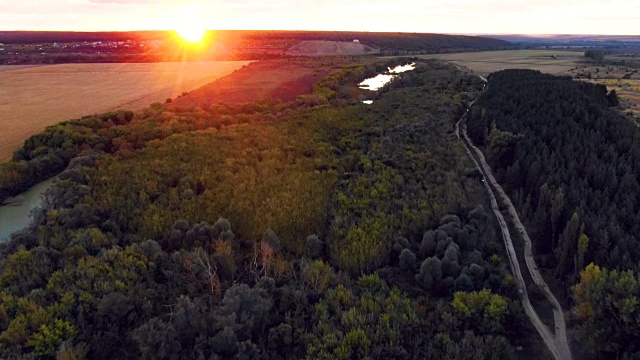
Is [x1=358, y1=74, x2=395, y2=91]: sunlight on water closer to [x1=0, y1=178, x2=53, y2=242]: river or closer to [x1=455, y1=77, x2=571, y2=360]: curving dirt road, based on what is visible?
[x1=455, y1=77, x2=571, y2=360]: curving dirt road

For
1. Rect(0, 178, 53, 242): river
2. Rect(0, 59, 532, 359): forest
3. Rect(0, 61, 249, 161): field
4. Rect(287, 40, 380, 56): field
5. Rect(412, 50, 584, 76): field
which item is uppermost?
Rect(287, 40, 380, 56): field

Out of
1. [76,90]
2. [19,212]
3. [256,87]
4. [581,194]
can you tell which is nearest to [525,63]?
[256,87]

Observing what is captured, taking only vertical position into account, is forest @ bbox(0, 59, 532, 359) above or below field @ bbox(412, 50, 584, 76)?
below

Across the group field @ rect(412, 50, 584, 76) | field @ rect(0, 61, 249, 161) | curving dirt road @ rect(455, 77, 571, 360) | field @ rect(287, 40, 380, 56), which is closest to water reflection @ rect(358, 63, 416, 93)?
field @ rect(412, 50, 584, 76)

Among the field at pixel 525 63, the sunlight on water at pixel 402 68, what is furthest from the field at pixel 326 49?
the sunlight on water at pixel 402 68

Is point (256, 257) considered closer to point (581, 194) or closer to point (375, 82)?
point (581, 194)

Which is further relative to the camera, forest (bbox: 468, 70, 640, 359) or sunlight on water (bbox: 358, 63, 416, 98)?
sunlight on water (bbox: 358, 63, 416, 98)

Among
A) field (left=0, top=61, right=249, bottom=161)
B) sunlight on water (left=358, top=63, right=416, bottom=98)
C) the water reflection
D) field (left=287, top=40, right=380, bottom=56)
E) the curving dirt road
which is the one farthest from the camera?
field (left=287, top=40, right=380, bottom=56)
